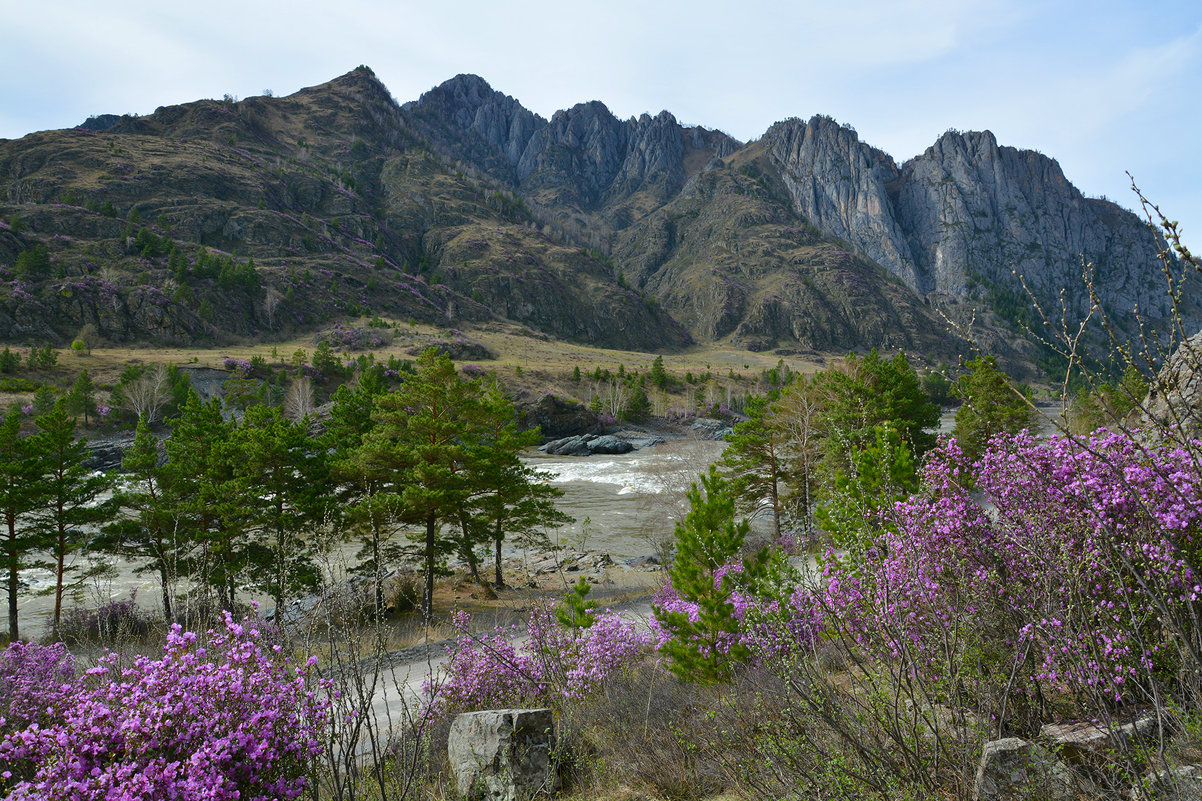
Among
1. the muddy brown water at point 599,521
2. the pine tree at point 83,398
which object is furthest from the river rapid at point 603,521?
the pine tree at point 83,398

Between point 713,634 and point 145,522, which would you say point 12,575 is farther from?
point 713,634

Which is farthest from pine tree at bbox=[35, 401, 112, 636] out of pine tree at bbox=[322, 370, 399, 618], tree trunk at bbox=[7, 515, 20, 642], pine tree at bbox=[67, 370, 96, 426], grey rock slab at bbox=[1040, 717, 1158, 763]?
pine tree at bbox=[67, 370, 96, 426]

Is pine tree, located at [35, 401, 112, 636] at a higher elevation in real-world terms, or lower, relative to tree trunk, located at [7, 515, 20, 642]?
higher

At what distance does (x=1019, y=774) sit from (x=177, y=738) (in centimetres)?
452

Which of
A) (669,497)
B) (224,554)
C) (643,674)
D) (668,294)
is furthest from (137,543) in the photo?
(668,294)

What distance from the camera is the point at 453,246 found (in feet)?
428

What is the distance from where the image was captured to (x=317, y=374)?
193 feet

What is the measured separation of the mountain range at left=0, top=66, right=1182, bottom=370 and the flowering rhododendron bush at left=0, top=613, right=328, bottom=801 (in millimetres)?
46499

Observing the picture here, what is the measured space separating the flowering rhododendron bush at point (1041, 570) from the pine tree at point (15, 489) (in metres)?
19.4

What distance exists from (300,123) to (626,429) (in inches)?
5866

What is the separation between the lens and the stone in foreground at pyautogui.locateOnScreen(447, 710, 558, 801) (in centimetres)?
513

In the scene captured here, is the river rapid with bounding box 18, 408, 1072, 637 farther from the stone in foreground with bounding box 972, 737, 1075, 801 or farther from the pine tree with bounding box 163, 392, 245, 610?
the stone in foreground with bounding box 972, 737, 1075, 801

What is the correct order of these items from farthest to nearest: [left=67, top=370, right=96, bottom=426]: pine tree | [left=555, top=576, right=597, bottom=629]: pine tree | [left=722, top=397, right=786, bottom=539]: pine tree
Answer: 1. [left=67, top=370, right=96, bottom=426]: pine tree
2. [left=722, top=397, right=786, bottom=539]: pine tree
3. [left=555, top=576, right=597, bottom=629]: pine tree

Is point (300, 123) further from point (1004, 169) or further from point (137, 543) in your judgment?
point (1004, 169)
